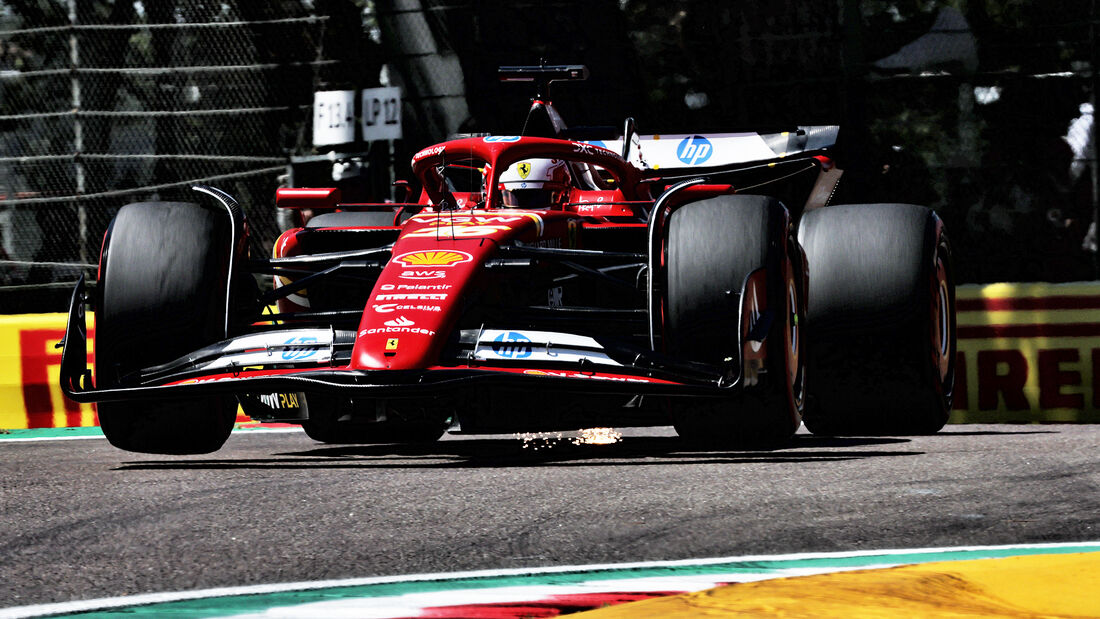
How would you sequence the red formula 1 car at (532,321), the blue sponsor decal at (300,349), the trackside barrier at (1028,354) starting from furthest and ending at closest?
the trackside barrier at (1028,354) < the blue sponsor decal at (300,349) < the red formula 1 car at (532,321)

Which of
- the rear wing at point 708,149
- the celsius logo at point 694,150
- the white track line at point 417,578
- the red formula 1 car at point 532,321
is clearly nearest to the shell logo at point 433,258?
the red formula 1 car at point 532,321

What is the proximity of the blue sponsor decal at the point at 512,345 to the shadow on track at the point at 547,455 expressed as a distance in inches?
23.4

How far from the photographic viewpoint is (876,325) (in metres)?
7.30

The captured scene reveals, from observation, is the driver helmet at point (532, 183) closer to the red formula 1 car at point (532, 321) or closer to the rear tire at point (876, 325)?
the red formula 1 car at point (532, 321)

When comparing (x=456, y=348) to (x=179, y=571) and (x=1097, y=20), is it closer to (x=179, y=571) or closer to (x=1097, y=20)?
(x=179, y=571)

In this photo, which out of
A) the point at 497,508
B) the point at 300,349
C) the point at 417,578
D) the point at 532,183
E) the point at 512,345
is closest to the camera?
the point at 417,578

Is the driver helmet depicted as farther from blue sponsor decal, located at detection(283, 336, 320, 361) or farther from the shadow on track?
blue sponsor decal, located at detection(283, 336, 320, 361)

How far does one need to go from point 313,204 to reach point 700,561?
4.42 m

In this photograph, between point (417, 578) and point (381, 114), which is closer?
point (417, 578)

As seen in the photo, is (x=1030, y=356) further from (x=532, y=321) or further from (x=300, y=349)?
(x=300, y=349)

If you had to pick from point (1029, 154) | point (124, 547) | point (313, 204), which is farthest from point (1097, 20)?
point (124, 547)

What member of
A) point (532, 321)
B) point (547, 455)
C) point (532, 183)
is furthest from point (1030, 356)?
point (532, 321)

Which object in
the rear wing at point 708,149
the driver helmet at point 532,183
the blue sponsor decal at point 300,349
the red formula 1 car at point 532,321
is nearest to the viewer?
the red formula 1 car at point 532,321

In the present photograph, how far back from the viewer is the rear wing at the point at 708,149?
9953mm
